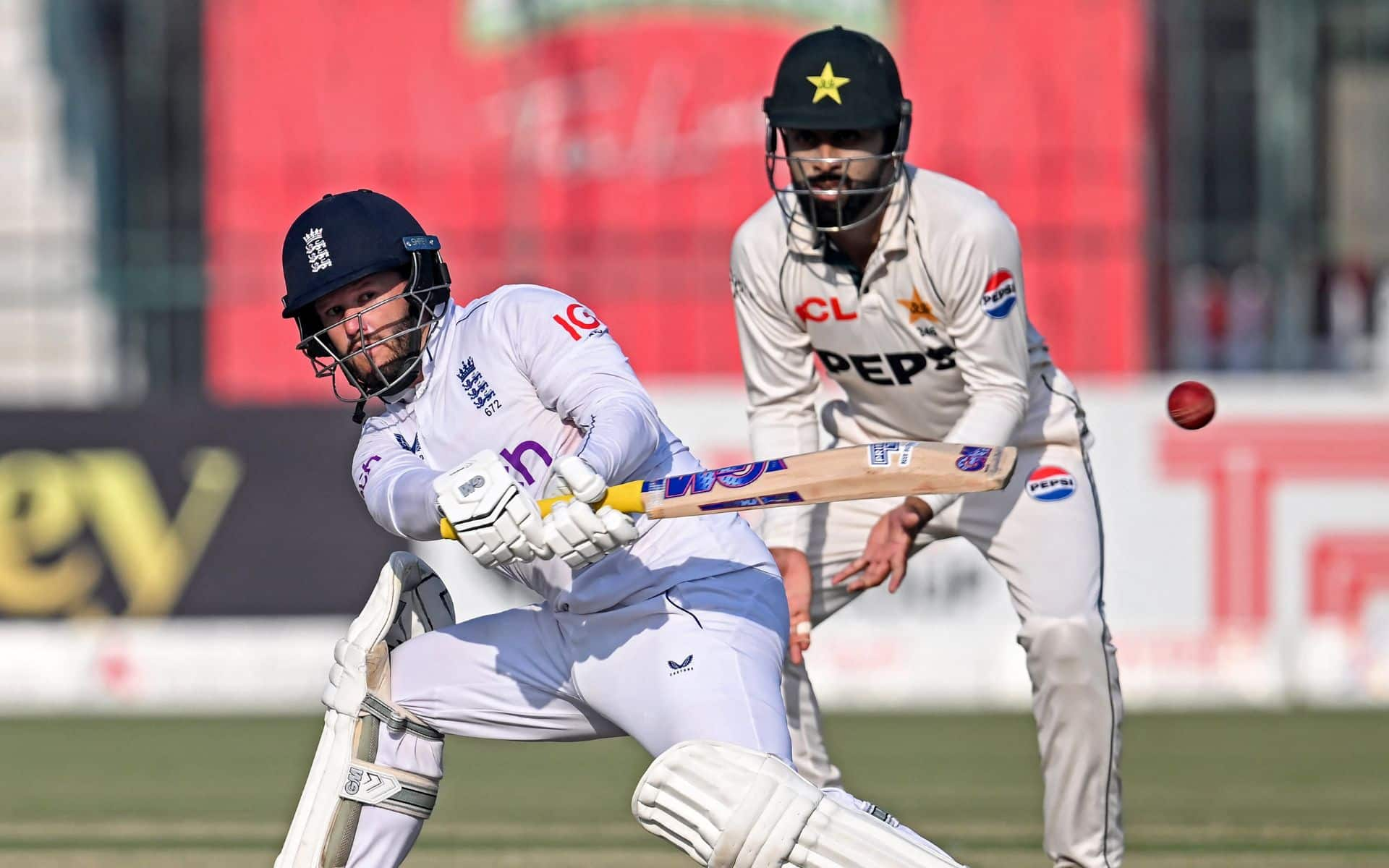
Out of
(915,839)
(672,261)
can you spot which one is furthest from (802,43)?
(672,261)

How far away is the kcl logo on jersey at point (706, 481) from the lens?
13.3ft

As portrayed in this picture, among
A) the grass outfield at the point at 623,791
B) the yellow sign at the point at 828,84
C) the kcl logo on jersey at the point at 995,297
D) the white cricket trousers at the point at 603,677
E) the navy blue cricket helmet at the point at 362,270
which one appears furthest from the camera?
the grass outfield at the point at 623,791

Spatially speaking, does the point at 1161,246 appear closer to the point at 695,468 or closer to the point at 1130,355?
the point at 1130,355

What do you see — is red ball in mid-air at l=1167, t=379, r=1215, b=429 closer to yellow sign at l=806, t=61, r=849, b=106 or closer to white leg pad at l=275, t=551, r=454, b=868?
yellow sign at l=806, t=61, r=849, b=106

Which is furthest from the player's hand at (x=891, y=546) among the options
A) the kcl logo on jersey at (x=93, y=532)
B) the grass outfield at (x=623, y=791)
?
the kcl logo on jersey at (x=93, y=532)

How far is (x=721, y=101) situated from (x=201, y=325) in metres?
4.65

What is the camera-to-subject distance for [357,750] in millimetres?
4371

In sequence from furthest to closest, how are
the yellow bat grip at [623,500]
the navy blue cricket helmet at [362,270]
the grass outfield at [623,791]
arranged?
the grass outfield at [623,791] < the navy blue cricket helmet at [362,270] < the yellow bat grip at [623,500]

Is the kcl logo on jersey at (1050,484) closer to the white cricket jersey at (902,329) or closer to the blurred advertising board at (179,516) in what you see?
the white cricket jersey at (902,329)

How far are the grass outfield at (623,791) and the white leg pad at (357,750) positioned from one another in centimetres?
169

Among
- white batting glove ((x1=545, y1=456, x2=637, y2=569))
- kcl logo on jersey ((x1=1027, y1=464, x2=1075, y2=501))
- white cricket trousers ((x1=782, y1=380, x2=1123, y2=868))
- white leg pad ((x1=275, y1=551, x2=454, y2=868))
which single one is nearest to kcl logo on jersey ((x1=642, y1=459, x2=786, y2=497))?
white batting glove ((x1=545, y1=456, x2=637, y2=569))

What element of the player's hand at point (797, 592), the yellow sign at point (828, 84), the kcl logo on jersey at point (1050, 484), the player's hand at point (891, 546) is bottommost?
the player's hand at point (797, 592)

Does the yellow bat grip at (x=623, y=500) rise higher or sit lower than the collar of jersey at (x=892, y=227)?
lower

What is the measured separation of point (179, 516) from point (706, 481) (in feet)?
27.5
